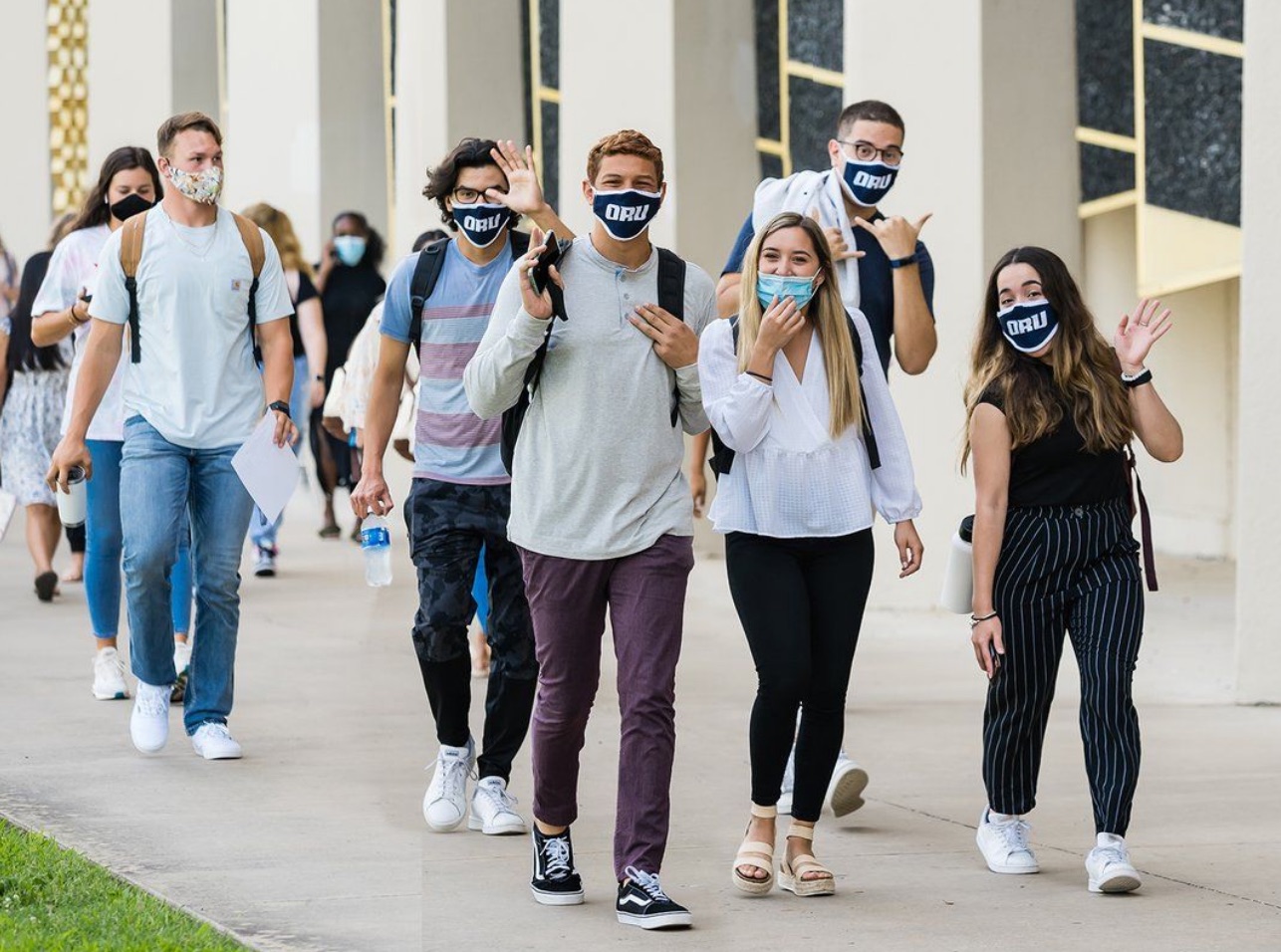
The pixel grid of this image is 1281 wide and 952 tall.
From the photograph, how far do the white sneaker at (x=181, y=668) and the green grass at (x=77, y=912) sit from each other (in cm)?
255

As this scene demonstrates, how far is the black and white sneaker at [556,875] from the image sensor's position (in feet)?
19.1

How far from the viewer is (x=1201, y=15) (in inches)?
449

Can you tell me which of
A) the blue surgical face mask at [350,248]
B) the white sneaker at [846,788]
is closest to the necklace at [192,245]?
the white sneaker at [846,788]

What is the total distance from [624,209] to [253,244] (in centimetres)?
243

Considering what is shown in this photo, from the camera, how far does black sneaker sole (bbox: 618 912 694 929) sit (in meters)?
5.57

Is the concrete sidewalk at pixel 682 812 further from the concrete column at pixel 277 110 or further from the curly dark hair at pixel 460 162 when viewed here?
the concrete column at pixel 277 110

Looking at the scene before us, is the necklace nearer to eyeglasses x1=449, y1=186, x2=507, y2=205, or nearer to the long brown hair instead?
eyeglasses x1=449, y1=186, x2=507, y2=205

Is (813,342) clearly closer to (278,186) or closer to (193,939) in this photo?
(193,939)

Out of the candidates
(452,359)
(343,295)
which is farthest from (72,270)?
(343,295)

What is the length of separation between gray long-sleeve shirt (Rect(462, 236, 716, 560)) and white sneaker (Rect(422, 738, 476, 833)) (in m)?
1.16

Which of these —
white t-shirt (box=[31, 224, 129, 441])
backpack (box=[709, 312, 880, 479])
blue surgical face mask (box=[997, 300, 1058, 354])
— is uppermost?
white t-shirt (box=[31, 224, 129, 441])

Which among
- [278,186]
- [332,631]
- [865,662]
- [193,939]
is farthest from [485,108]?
[193,939]

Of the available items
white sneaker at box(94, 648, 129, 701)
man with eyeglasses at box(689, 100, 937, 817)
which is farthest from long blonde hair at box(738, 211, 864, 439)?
white sneaker at box(94, 648, 129, 701)

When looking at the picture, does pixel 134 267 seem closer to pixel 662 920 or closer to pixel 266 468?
pixel 266 468
